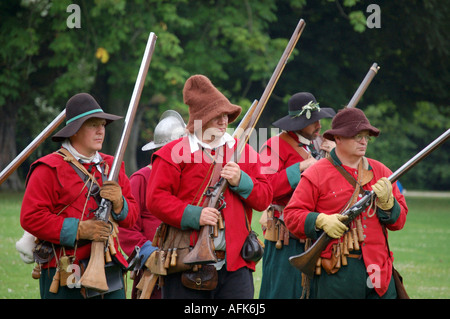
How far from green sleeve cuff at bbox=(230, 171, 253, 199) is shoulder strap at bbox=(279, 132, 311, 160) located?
1.88 meters

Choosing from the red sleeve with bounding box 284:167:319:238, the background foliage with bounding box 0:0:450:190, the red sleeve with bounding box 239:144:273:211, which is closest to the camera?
the red sleeve with bounding box 239:144:273:211

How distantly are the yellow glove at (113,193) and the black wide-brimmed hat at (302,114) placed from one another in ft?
7.68

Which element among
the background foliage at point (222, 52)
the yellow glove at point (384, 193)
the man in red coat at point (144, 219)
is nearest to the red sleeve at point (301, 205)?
the yellow glove at point (384, 193)

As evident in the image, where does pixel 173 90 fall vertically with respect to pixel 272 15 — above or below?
below

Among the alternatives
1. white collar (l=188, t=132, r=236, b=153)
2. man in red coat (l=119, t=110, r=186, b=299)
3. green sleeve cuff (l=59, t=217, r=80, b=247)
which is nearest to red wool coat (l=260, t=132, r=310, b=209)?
man in red coat (l=119, t=110, r=186, b=299)

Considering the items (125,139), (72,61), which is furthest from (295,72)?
(125,139)

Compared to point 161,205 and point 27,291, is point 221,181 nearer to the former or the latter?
point 161,205

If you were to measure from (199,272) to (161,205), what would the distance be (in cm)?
53

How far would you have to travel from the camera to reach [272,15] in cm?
2325

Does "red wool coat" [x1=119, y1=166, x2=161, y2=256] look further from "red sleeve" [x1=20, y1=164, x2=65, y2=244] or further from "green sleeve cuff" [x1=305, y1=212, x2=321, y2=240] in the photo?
"green sleeve cuff" [x1=305, y1=212, x2=321, y2=240]

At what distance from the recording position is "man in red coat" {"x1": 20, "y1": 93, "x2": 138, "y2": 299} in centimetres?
476

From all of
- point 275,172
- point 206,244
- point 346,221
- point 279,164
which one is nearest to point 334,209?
point 346,221

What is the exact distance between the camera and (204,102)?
5090 millimetres

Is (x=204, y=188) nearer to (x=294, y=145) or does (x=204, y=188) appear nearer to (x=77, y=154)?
(x=77, y=154)
